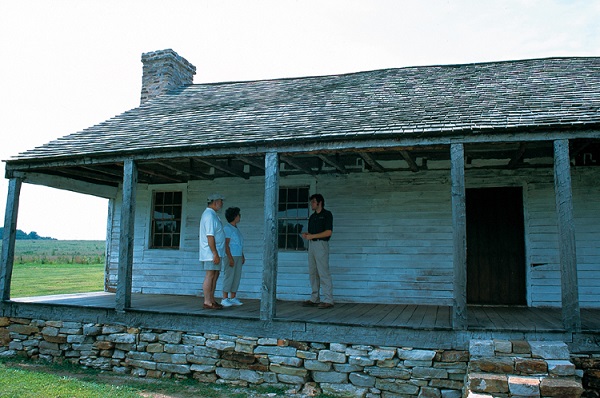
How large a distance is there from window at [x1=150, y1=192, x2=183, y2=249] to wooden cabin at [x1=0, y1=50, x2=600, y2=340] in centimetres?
3

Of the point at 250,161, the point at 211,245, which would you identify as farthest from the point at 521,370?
the point at 250,161

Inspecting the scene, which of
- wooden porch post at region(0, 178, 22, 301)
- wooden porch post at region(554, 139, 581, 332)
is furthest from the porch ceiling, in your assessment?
wooden porch post at region(554, 139, 581, 332)

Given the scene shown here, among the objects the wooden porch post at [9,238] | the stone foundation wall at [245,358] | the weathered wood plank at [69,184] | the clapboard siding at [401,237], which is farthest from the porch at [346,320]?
the weathered wood plank at [69,184]

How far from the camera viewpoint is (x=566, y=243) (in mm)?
5613

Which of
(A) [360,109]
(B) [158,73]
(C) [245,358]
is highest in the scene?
(B) [158,73]

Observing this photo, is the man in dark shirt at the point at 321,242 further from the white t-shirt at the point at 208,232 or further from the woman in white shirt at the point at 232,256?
the white t-shirt at the point at 208,232

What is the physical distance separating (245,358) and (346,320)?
56.9 inches

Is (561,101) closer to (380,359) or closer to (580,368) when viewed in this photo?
(580,368)

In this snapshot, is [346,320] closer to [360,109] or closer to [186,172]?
[360,109]

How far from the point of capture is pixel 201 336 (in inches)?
271

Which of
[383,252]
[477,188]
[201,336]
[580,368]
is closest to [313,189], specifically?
[383,252]

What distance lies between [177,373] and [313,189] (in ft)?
13.1

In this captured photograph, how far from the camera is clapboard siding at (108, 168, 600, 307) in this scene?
26.3 ft

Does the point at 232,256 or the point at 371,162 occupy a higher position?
the point at 371,162
